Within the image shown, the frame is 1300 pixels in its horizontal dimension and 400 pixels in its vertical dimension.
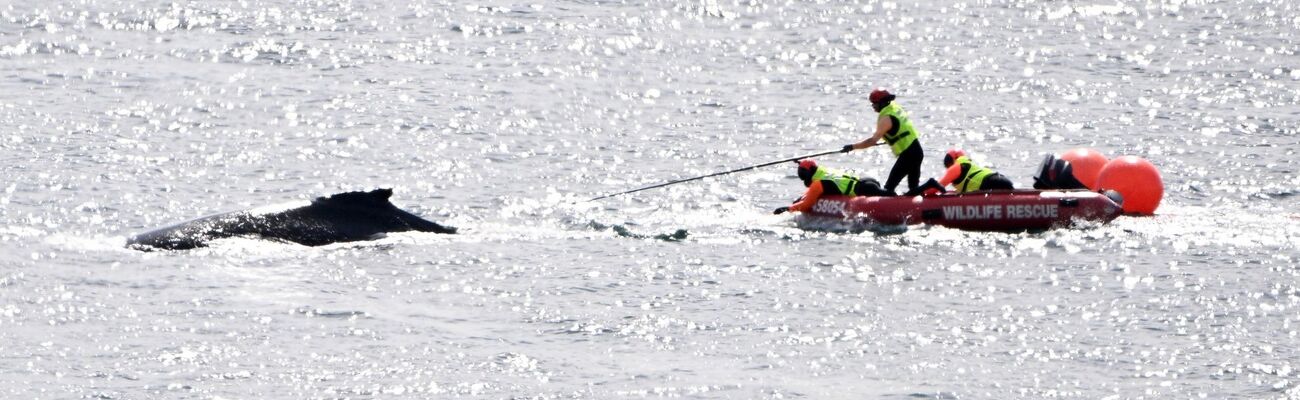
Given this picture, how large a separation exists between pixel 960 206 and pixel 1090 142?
32.2 ft

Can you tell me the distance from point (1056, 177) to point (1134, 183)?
1.05 m

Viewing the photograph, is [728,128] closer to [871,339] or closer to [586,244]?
[586,244]

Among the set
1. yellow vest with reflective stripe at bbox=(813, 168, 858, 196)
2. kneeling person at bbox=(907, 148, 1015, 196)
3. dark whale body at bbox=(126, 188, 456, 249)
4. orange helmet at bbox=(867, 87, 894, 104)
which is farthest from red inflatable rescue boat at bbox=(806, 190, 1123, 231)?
dark whale body at bbox=(126, 188, 456, 249)

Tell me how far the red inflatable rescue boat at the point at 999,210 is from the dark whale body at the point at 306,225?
591 centimetres

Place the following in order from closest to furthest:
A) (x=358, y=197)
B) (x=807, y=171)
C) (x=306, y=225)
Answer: (x=306, y=225) < (x=358, y=197) < (x=807, y=171)

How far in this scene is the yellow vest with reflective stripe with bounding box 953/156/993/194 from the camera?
2483 centimetres

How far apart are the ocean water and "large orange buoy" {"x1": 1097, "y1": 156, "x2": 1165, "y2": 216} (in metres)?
0.33

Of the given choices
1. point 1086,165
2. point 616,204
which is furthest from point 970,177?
point 616,204

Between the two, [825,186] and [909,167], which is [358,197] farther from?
[909,167]

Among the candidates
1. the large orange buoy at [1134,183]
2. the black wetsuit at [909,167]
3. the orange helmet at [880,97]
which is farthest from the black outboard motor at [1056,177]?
the orange helmet at [880,97]

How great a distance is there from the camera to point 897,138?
85.3ft

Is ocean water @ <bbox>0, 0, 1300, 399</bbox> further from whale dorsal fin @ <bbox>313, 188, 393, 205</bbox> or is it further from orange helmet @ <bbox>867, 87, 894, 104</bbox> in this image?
orange helmet @ <bbox>867, 87, 894, 104</bbox>

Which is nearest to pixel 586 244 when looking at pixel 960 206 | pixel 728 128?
pixel 960 206

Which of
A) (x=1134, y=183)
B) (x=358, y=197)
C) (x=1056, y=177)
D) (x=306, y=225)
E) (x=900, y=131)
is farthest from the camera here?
(x=900, y=131)
